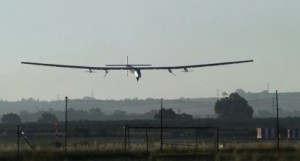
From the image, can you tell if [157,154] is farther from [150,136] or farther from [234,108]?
[234,108]

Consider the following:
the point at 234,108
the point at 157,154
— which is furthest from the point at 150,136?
the point at 234,108

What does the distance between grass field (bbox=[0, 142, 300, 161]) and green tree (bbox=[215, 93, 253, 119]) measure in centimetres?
7853

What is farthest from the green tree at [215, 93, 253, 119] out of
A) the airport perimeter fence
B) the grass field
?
the grass field

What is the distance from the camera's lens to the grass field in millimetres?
31328

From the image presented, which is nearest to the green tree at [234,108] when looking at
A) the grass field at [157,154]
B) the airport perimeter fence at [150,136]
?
the airport perimeter fence at [150,136]

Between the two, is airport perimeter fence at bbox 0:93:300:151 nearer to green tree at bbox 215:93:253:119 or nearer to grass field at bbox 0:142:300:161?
grass field at bbox 0:142:300:161

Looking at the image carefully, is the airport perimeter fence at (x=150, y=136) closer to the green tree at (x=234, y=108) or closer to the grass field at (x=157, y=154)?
the grass field at (x=157, y=154)

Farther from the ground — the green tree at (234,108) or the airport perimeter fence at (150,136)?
the green tree at (234,108)

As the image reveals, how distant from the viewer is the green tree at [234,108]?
118m

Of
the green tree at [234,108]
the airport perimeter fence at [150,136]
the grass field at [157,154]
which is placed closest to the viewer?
the grass field at [157,154]

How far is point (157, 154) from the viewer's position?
34.8 m

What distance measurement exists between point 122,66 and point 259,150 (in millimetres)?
12932

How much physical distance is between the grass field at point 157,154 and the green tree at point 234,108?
78532 mm

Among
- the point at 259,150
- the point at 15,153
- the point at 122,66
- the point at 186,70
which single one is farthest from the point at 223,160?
the point at 122,66
